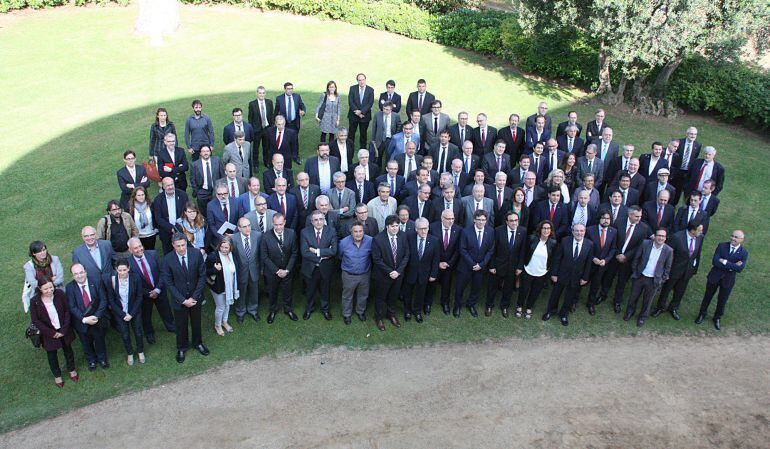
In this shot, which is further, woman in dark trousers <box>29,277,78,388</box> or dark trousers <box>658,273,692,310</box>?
dark trousers <box>658,273,692,310</box>

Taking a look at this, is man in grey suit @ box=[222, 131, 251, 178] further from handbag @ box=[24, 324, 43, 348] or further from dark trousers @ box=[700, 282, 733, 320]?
dark trousers @ box=[700, 282, 733, 320]

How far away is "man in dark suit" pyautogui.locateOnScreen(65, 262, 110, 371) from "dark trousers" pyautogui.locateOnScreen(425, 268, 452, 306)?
4713 mm

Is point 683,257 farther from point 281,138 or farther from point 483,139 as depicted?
point 281,138

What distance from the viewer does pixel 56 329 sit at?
7.66 meters

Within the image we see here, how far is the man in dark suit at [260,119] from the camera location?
1271cm

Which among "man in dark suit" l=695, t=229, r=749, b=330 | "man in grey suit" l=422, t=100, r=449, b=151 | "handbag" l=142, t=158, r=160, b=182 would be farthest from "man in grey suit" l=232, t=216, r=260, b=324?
"man in dark suit" l=695, t=229, r=749, b=330

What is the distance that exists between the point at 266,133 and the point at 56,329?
598cm

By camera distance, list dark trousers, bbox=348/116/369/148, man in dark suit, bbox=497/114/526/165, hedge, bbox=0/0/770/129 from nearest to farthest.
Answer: man in dark suit, bbox=497/114/526/165
dark trousers, bbox=348/116/369/148
hedge, bbox=0/0/770/129

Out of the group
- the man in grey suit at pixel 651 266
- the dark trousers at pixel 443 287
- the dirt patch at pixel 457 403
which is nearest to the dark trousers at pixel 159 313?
the dirt patch at pixel 457 403

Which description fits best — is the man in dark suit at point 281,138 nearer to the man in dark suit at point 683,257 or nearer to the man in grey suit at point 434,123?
the man in grey suit at point 434,123

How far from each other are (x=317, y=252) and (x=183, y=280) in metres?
1.95

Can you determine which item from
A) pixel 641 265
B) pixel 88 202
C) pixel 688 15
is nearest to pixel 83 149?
pixel 88 202

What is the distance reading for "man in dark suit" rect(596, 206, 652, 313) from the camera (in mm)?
9344

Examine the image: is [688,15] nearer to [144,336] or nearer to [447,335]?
[447,335]
